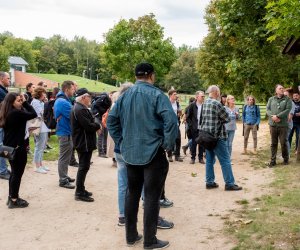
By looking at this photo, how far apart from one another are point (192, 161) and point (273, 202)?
4.28 metres

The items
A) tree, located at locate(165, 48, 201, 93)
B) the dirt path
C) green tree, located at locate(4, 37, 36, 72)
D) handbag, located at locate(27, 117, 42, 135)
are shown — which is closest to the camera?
the dirt path

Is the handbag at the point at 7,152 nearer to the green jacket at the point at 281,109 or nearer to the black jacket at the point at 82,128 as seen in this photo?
the black jacket at the point at 82,128

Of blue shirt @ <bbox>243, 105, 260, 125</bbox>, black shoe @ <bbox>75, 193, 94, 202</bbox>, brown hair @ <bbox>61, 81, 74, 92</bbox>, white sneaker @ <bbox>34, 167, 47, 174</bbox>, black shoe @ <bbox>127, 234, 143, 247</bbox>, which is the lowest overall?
black shoe @ <bbox>127, 234, 143, 247</bbox>

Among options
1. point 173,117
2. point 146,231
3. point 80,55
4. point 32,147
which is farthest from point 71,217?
point 80,55

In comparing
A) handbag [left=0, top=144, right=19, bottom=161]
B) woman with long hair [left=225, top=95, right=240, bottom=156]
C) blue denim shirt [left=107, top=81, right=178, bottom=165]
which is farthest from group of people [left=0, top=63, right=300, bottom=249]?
woman with long hair [left=225, top=95, right=240, bottom=156]

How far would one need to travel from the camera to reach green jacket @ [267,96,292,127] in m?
9.99

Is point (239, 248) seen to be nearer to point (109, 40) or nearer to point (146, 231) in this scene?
point (146, 231)

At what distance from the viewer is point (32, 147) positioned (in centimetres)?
1270

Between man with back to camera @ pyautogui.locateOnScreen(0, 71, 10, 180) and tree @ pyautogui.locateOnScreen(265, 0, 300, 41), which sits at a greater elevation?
tree @ pyautogui.locateOnScreen(265, 0, 300, 41)

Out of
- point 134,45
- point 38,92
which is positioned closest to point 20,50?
point 134,45

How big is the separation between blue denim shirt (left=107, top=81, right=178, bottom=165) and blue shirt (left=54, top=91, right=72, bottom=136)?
10.7ft

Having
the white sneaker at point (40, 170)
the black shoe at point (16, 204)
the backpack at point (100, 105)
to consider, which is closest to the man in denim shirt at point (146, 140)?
the black shoe at point (16, 204)

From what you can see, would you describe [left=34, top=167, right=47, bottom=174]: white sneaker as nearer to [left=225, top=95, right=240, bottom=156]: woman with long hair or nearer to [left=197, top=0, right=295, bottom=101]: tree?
[left=225, top=95, right=240, bottom=156]: woman with long hair

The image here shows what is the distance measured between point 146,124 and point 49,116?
688 centimetres
